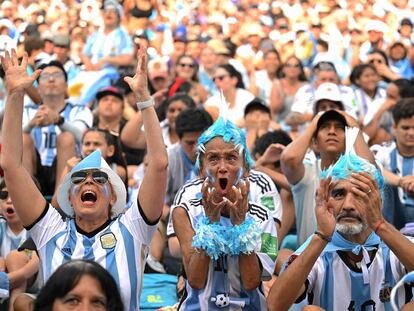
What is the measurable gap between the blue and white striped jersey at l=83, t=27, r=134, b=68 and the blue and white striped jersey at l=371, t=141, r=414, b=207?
19.4 ft

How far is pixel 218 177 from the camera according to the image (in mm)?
5594

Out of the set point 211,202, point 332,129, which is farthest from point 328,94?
point 211,202

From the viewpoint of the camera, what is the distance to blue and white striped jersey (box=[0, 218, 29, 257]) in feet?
A: 24.0

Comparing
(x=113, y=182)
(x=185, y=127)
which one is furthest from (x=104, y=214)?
(x=185, y=127)

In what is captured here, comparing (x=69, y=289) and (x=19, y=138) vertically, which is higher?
(x=19, y=138)

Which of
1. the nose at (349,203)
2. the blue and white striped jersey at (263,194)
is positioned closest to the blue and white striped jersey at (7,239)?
the blue and white striped jersey at (263,194)

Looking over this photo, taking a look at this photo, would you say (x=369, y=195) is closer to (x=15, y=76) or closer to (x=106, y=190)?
(x=106, y=190)

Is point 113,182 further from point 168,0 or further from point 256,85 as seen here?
point 168,0

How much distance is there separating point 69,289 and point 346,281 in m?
2.16

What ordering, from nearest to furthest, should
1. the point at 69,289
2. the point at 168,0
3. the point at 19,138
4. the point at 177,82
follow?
the point at 69,289 → the point at 19,138 → the point at 177,82 → the point at 168,0

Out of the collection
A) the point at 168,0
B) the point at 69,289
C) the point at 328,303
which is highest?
the point at 168,0

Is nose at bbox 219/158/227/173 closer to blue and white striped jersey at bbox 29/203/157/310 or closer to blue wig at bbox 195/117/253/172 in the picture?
blue wig at bbox 195/117/253/172

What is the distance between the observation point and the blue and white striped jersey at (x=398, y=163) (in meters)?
8.20

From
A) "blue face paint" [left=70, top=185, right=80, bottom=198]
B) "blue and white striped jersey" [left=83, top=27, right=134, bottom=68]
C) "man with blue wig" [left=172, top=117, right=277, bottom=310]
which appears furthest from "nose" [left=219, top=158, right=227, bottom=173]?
"blue and white striped jersey" [left=83, top=27, right=134, bottom=68]
